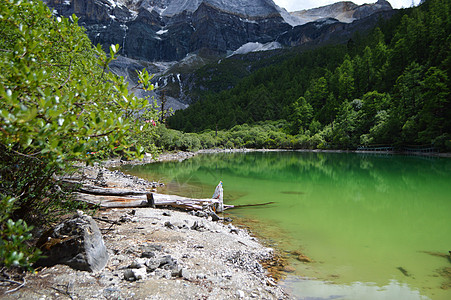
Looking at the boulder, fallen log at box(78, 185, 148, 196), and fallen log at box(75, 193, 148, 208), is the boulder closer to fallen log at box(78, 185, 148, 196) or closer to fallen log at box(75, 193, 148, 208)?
fallen log at box(75, 193, 148, 208)

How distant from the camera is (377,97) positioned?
2611 inches

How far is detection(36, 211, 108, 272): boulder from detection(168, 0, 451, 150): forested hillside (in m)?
50.0

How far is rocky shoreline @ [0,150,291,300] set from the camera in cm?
361

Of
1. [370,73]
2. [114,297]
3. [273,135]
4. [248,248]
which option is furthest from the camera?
[273,135]

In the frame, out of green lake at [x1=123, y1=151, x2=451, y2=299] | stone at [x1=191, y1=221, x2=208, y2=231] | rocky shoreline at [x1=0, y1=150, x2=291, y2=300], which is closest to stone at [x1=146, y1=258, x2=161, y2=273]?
rocky shoreline at [x1=0, y1=150, x2=291, y2=300]

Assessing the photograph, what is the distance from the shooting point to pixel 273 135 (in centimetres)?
9031

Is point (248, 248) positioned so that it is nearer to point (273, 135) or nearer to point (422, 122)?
point (422, 122)

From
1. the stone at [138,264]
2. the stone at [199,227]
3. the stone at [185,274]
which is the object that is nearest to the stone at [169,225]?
the stone at [199,227]

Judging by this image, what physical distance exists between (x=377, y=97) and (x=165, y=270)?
7657 centimetres

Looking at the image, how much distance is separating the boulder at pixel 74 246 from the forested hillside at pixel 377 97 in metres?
50.0

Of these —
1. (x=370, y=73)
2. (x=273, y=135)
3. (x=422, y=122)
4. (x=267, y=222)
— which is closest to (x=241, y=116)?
(x=273, y=135)

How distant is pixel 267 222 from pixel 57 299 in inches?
316

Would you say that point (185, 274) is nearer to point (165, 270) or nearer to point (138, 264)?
point (165, 270)

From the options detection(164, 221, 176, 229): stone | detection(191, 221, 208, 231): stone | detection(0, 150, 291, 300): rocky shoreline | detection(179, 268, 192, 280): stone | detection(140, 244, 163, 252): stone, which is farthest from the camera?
→ detection(191, 221, 208, 231): stone
